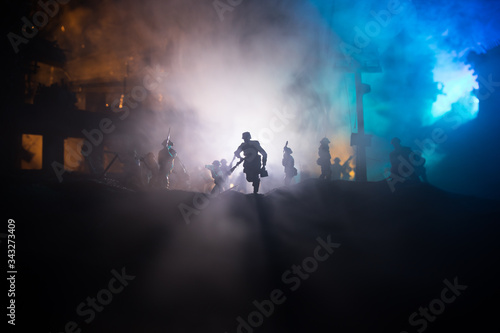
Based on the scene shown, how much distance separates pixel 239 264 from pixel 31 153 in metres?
20.8

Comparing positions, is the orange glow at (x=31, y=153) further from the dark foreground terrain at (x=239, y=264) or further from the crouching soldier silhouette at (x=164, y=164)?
the dark foreground terrain at (x=239, y=264)

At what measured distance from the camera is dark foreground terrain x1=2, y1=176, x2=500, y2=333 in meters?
4.06

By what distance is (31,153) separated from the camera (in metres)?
19.3

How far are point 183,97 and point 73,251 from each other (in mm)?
20684

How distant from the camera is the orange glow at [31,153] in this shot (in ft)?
62.6

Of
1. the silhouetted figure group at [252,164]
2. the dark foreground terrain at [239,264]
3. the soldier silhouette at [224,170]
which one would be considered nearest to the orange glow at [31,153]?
the silhouetted figure group at [252,164]

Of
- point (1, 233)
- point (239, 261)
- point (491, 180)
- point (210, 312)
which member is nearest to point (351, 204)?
point (239, 261)

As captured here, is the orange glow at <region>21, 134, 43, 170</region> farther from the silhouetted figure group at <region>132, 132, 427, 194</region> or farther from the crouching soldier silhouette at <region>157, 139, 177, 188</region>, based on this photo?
the crouching soldier silhouette at <region>157, 139, 177, 188</region>

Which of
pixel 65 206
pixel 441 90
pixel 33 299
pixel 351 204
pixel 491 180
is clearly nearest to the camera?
pixel 33 299

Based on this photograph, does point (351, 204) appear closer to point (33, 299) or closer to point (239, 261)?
point (239, 261)

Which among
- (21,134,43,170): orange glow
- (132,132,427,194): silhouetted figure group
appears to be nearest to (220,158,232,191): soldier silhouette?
(132,132,427,194): silhouetted figure group

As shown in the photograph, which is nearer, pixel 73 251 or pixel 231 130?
pixel 73 251

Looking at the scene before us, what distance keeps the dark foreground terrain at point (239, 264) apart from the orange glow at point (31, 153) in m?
16.0

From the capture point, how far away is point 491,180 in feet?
47.8
